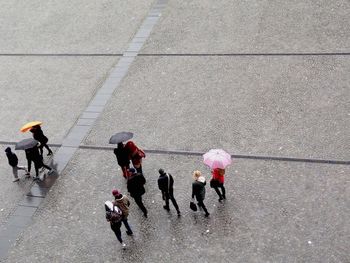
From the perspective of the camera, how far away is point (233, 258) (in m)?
8.10

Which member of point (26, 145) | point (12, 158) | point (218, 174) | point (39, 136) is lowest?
point (12, 158)

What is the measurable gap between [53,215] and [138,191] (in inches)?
83.1

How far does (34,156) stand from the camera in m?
9.73

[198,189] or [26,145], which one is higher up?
[26,145]

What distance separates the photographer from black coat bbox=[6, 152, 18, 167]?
9901 millimetres

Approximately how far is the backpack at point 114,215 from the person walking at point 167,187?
87cm

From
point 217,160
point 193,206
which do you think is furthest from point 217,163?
point 193,206

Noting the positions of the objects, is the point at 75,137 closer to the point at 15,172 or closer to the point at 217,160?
the point at 15,172

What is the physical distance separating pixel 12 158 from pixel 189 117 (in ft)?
13.6

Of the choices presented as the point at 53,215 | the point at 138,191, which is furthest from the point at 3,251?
the point at 138,191

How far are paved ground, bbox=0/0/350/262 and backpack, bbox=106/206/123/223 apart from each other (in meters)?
0.83

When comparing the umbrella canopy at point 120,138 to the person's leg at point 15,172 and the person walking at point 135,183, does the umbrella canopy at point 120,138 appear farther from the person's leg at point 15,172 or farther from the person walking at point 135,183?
the person's leg at point 15,172

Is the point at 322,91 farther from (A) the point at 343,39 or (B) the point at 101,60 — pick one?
(B) the point at 101,60

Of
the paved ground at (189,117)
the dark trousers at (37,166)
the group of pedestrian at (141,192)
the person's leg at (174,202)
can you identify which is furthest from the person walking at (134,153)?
the dark trousers at (37,166)
